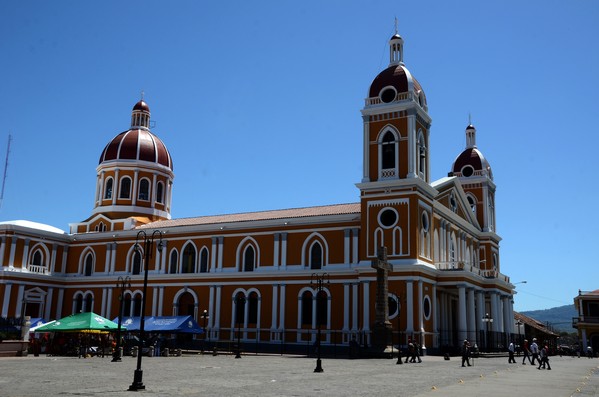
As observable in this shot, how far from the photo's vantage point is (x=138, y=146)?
59.4 meters

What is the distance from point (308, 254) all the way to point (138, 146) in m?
23.0

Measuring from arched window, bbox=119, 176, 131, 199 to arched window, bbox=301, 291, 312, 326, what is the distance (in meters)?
22.4

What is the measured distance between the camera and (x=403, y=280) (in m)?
39.5

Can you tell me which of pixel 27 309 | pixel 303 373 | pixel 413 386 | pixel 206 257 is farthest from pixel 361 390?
pixel 27 309

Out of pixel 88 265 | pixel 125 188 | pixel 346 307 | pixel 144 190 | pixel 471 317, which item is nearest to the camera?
pixel 346 307

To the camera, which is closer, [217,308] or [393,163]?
[393,163]

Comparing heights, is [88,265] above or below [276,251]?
below

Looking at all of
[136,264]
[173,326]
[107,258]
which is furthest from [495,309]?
[107,258]

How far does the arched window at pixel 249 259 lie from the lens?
48244 millimetres

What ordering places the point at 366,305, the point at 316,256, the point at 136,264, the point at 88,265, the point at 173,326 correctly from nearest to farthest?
the point at 366,305 → the point at 173,326 → the point at 316,256 → the point at 136,264 → the point at 88,265

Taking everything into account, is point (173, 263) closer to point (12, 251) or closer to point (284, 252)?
point (284, 252)

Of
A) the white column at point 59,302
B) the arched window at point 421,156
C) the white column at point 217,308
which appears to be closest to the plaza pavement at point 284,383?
the arched window at point 421,156

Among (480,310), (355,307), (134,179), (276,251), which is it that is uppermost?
(134,179)

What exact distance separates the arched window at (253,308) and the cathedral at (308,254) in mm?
76
